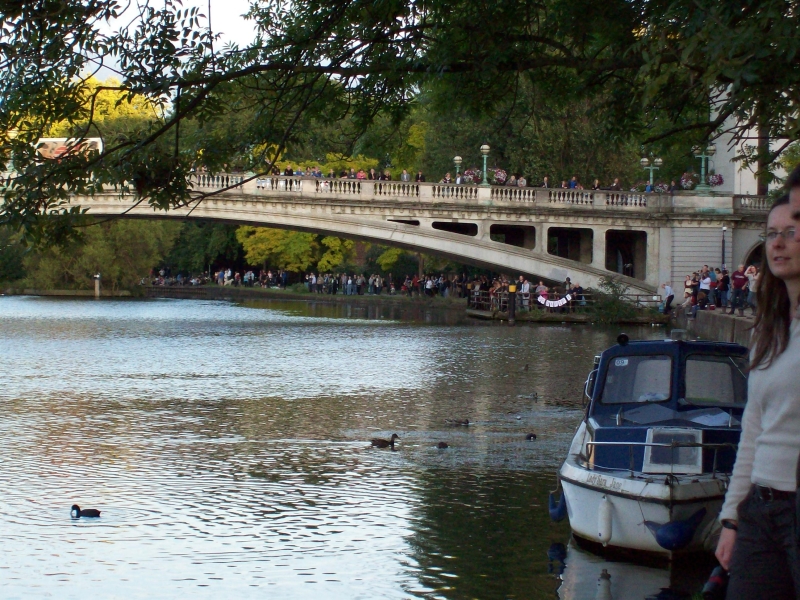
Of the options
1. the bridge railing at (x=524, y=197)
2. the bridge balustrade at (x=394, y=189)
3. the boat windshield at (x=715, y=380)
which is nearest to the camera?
the boat windshield at (x=715, y=380)

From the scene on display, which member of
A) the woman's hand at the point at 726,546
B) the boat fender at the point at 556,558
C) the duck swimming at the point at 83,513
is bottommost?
the boat fender at the point at 556,558

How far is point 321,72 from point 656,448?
4.50 metres

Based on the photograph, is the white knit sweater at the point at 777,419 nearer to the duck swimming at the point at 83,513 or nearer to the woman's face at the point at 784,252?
the woman's face at the point at 784,252

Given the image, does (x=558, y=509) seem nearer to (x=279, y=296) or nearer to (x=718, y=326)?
(x=718, y=326)

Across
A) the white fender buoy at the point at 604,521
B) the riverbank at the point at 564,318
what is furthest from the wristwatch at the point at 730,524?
the riverbank at the point at 564,318

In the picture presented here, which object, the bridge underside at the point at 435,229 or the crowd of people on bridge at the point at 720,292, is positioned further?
the bridge underside at the point at 435,229

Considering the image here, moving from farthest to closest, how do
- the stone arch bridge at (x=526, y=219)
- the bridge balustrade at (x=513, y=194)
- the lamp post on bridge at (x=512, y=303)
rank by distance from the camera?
the bridge balustrade at (x=513, y=194)
the stone arch bridge at (x=526, y=219)
the lamp post on bridge at (x=512, y=303)

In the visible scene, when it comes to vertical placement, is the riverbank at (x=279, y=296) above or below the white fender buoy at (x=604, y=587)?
above

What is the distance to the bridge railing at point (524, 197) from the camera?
46781 mm

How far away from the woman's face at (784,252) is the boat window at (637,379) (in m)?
7.07

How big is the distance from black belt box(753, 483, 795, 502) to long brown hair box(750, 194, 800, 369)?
38 cm

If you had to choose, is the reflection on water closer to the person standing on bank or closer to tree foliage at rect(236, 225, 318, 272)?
the person standing on bank

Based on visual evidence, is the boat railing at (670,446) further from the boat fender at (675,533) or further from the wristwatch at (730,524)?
the wristwatch at (730,524)

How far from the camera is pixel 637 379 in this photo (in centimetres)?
1102
